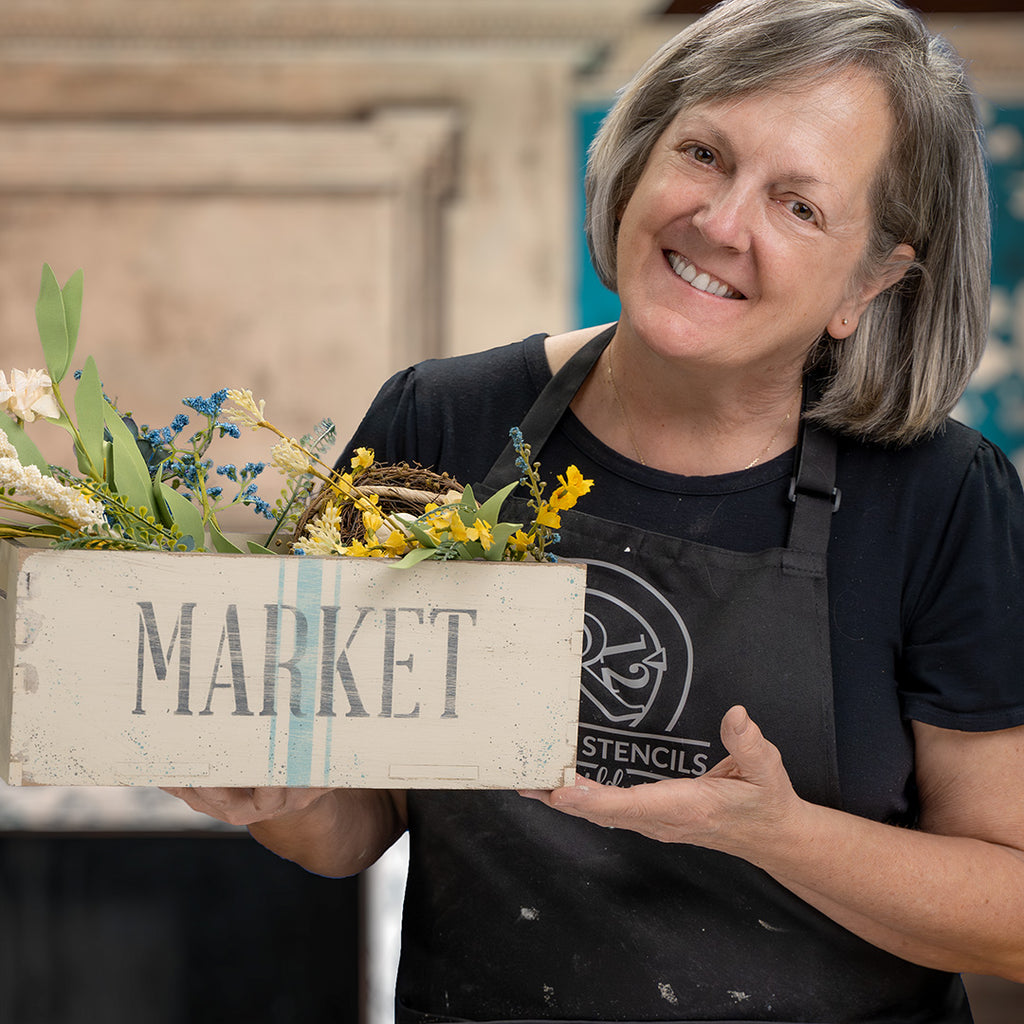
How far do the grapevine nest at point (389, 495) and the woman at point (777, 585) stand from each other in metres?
0.20

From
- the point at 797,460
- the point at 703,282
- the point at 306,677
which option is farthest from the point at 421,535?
the point at 797,460

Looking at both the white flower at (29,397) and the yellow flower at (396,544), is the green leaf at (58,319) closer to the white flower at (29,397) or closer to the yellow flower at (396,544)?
the white flower at (29,397)

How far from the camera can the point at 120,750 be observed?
34.7 inches

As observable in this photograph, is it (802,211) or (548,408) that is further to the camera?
(548,408)

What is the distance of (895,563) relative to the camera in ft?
3.72

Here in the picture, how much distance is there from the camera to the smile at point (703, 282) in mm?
1052

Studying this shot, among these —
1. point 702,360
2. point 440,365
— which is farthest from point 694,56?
point 440,365

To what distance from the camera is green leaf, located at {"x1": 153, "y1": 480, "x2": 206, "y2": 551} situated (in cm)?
91

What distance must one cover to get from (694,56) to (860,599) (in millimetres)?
506

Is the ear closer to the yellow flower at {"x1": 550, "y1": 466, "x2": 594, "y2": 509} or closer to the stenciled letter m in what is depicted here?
the yellow flower at {"x1": 550, "y1": 466, "x2": 594, "y2": 509}

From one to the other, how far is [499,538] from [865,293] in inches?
19.2

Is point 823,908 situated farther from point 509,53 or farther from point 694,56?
point 509,53

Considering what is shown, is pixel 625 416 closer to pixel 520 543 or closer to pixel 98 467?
pixel 520 543

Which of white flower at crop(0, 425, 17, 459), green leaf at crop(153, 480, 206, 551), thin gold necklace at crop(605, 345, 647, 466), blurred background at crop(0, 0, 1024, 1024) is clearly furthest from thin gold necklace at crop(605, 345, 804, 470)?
blurred background at crop(0, 0, 1024, 1024)
